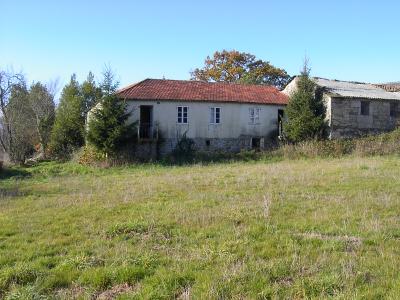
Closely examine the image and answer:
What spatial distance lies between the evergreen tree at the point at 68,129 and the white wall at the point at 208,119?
21.1 feet

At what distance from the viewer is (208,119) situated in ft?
98.5

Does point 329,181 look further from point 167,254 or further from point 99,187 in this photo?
point 167,254

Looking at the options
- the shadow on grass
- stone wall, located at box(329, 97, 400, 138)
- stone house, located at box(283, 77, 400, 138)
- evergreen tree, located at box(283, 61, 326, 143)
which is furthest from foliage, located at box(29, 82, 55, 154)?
stone wall, located at box(329, 97, 400, 138)

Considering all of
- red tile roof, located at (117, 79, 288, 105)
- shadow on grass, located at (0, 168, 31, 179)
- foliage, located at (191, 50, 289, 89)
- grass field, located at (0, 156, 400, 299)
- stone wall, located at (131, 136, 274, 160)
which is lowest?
shadow on grass, located at (0, 168, 31, 179)

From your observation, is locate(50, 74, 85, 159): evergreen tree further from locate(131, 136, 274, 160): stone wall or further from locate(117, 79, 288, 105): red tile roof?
locate(131, 136, 274, 160): stone wall

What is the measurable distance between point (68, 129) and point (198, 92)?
33.6 ft

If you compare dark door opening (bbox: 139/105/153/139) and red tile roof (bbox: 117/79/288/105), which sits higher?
red tile roof (bbox: 117/79/288/105)

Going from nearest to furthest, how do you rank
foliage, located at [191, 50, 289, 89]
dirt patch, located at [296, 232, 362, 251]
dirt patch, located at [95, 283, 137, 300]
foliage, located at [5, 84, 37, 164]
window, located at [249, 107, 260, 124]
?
dirt patch, located at [95, 283, 137, 300]
dirt patch, located at [296, 232, 362, 251]
window, located at [249, 107, 260, 124]
foliage, located at [5, 84, 37, 164]
foliage, located at [191, 50, 289, 89]

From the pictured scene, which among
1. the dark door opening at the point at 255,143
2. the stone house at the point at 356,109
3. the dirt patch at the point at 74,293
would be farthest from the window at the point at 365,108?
the dirt patch at the point at 74,293

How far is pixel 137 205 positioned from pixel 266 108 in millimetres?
21553

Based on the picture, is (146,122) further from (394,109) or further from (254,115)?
(394,109)

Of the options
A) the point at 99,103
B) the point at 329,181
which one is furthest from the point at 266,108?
the point at 329,181

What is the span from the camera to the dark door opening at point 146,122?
28.9m

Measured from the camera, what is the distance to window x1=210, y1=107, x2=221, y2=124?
30094 mm
